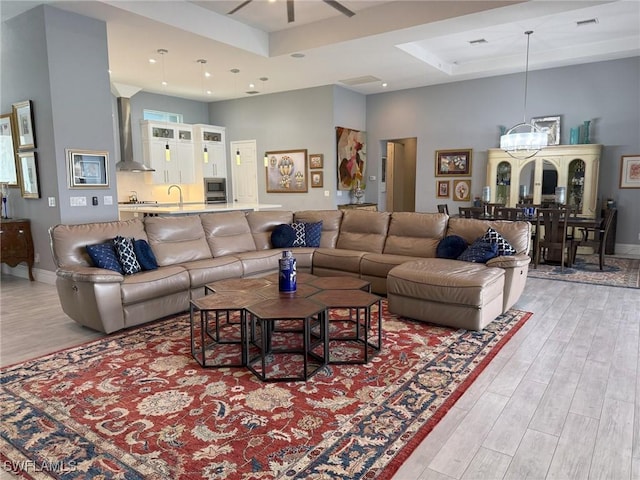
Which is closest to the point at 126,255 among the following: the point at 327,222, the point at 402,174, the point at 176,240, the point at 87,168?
the point at 176,240

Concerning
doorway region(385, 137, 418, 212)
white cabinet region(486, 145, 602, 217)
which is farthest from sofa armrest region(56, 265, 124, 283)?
doorway region(385, 137, 418, 212)

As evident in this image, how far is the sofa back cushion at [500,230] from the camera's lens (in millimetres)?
4246

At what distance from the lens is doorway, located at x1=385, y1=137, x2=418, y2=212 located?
436 inches

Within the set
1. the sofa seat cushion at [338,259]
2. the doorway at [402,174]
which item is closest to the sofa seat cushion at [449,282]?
the sofa seat cushion at [338,259]

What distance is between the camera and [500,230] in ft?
14.3

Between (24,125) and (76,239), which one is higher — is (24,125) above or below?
above

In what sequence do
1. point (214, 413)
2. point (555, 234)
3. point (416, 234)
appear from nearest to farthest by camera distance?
point (214, 413) → point (416, 234) → point (555, 234)

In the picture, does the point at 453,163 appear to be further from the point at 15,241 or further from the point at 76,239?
the point at 15,241

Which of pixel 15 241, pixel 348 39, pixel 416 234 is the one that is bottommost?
pixel 15 241

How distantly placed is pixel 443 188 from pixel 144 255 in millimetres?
6545

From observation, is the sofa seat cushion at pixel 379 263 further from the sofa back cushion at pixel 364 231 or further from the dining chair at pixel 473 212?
the dining chair at pixel 473 212

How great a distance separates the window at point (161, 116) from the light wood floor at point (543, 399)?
605 centimetres

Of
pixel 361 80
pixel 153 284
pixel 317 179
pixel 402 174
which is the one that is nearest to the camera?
pixel 153 284

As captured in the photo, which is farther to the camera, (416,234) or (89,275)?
(416,234)
